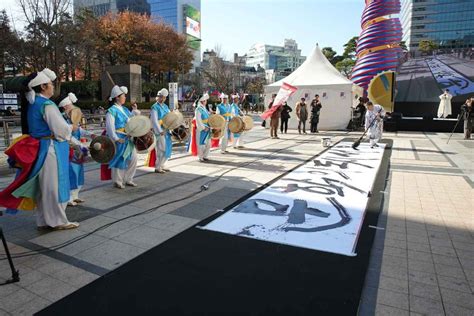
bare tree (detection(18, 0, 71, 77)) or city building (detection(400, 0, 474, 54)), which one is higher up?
city building (detection(400, 0, 474, 54))

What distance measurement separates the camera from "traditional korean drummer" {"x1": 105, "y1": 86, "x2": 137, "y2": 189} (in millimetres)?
5906

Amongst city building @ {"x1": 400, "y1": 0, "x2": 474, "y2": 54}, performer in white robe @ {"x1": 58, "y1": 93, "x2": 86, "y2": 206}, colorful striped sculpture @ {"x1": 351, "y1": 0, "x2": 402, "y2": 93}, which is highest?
city building @ {"x1": 400, "y1": 0, "x2": 474, "y2": 54}

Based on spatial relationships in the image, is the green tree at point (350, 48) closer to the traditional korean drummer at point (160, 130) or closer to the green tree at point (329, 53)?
the green tree at point (329, 53)

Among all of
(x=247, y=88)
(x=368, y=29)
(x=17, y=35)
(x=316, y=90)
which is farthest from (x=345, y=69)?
(x=17, y=35)

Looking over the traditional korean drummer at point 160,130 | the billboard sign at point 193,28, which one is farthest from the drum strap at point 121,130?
the billboard sign at point 193,28

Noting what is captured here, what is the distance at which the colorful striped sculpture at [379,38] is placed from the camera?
67.3 feet

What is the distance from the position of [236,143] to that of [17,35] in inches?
913

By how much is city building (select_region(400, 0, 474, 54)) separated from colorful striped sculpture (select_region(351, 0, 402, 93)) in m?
67.8

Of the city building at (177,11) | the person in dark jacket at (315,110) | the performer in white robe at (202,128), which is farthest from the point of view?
the city building at (177,11)

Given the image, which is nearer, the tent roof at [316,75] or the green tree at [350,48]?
the tent roof at [316,75]

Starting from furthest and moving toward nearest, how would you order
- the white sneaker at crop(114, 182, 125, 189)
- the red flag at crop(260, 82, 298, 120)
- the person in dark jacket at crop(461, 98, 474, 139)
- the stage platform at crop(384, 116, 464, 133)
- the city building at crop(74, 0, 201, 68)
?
the city building at crop(74, 0, 201, 68), the stage platform at crop(384, 116, 464, 133), the person in dark jacket at crop(461, 98, 474, 139), the red flag at crop(260, 82, 298, 120), the white sneaker at crop(114, 182, 125, 189)

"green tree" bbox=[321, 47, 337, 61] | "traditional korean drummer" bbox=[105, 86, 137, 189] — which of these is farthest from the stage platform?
"green tree" bbox=[321, 47, 337, 61]

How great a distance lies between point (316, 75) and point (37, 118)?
1634cm

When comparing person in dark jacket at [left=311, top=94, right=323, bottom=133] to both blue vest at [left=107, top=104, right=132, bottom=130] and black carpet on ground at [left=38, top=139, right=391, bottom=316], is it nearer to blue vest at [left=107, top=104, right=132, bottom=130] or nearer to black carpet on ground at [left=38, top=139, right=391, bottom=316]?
blue vest at [left=107, top=104, right=132, bottom=130]
